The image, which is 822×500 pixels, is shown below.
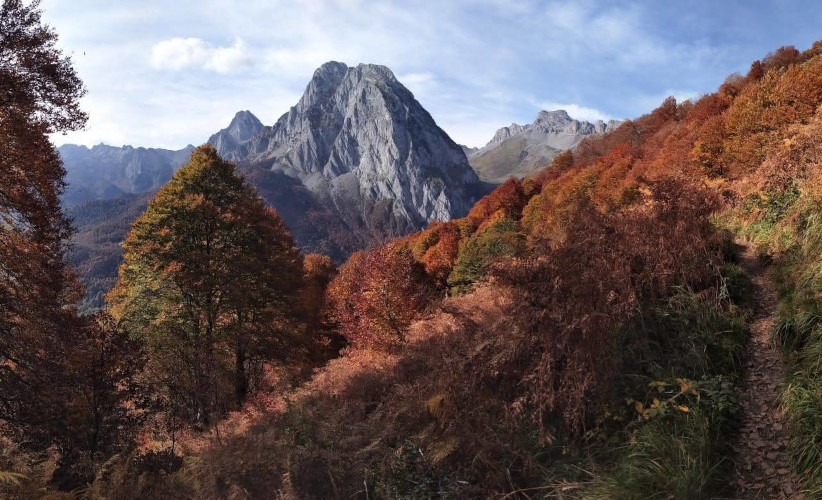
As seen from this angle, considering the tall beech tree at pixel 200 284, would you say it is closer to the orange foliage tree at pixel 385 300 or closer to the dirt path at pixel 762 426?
the orange foliage tree at pixel 385 300

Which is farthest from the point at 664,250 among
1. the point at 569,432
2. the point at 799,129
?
the point at 799,129

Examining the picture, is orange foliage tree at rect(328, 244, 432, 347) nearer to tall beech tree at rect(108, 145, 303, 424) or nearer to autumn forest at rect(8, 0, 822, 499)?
autumn forest at rect(8, 0, 822, 499)

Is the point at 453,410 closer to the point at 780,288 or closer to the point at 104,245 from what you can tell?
the point at 780,288

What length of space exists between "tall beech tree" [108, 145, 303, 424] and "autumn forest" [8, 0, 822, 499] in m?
0.15

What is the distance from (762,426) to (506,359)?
3.51 m

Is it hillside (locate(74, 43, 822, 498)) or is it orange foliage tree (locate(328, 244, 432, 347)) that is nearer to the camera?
hillside (locate(74, 43, 822, 498))

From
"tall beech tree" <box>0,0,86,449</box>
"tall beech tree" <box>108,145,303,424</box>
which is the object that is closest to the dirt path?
"tall beech tree" <box>0,0,86,449</box>

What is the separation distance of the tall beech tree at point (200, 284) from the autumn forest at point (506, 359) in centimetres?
15

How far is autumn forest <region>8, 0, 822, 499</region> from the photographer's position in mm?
5969

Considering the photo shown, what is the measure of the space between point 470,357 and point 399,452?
2.14 meters

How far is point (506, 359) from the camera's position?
24.7 feet

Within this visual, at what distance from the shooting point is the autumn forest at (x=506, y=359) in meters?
5.97

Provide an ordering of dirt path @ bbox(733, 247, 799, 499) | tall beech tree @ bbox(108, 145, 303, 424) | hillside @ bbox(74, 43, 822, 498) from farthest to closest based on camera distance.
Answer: tall beech tree @ bbox(108, 145, 303, 424), hillside @ bbox(74, 43, 822, 498), dirt path @ bbox(733, 247, 799, 499)

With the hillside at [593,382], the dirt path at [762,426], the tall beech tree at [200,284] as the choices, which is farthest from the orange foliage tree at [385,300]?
the dirt path at [762,426]
